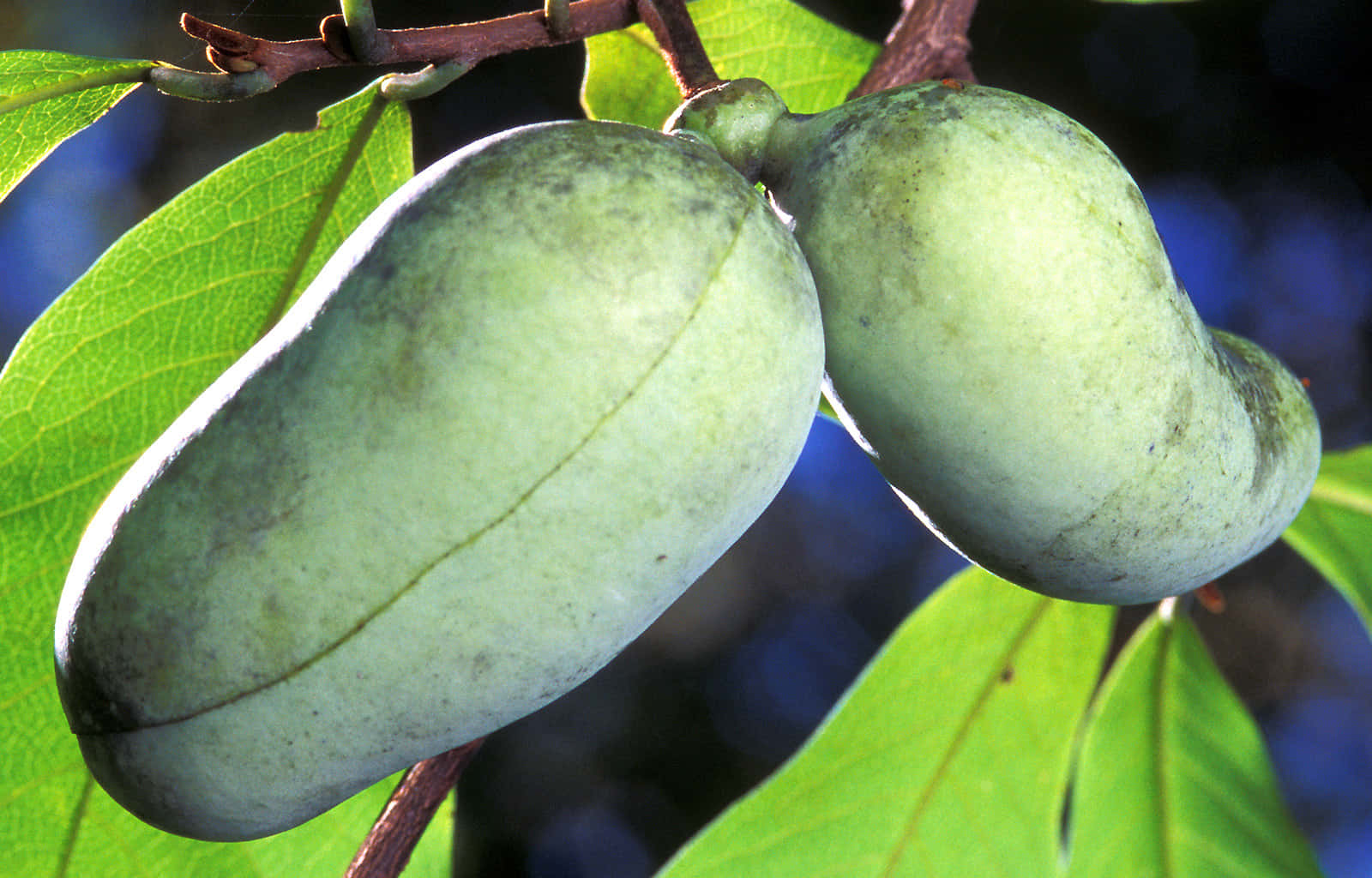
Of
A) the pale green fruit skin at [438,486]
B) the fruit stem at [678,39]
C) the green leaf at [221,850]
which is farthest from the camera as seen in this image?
the green leaf at [221,850]

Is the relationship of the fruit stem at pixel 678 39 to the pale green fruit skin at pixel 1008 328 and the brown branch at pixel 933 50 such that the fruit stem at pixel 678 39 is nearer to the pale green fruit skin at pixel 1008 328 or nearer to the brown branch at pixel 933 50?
the pale green fruit skin at pixel 1008 328


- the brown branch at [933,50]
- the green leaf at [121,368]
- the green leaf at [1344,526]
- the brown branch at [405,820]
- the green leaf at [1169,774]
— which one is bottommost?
the green leaf at [1169,774]

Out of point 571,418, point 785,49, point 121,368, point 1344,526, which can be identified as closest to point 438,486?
point 571,418

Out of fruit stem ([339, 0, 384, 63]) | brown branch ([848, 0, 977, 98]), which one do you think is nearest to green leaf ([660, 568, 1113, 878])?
brown branch ([848, 0, 977, 98])

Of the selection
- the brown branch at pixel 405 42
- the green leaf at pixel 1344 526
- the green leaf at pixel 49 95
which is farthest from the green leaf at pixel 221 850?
the green leaf at pixel 1344 526

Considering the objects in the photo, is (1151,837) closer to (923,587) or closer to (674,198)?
(674,198)

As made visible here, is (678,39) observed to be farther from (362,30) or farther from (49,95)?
(49,95)

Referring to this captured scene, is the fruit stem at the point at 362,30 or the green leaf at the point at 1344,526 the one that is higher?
the fruit stem at the point at 362,30
